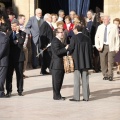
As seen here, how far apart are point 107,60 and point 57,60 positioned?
481 cm

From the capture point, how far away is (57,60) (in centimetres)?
1456

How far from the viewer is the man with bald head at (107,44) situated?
18625 mm

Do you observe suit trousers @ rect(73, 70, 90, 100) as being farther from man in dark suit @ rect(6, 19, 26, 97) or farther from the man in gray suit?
the man in gray suit

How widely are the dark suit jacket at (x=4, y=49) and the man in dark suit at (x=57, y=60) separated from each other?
1.05 metres

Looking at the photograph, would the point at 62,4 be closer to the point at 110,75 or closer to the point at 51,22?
the point at 51,22

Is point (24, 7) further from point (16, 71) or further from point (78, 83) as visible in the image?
point (78, 83)

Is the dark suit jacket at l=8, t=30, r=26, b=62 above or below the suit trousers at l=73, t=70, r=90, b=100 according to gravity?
above

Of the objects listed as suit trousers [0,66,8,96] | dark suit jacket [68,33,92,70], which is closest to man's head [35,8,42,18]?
suit trousers [0,66,8,96]

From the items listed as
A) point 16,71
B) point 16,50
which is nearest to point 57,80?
point 16,71

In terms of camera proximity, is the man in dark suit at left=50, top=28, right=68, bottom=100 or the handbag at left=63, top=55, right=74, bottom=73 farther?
the man in dark suit at left=50, top=28, right=68, bottom=100

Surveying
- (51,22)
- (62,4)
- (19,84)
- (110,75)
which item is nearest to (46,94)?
(19,84)

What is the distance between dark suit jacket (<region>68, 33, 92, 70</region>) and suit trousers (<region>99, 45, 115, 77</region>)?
424 centimetres

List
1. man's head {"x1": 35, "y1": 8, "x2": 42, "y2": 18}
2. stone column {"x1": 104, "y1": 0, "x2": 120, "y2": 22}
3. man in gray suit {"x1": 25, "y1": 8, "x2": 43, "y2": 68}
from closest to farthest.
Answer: man's head {"x1": 35, "y1": 8, "x2": 42, "y2": 18} < man in gray suit {"x1": 25, "y1": 8, "x2": 43, "y2": 68} < stone column {"x1": 104, "y1": 0, "x2": 120, "y2": 22}

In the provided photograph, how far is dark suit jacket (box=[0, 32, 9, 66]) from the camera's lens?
48.4ft
